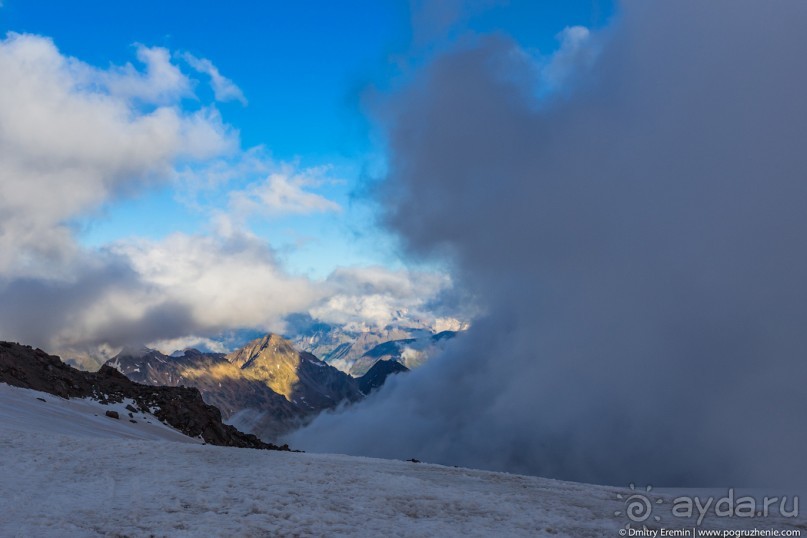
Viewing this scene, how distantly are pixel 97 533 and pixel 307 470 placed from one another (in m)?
11.1

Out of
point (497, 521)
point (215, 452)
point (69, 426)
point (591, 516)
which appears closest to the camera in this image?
point (497, 521)

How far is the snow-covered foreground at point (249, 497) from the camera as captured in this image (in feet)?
52.6

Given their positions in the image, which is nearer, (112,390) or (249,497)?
(249,497)

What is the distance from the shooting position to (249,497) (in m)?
19.0

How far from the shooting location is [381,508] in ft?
62.1

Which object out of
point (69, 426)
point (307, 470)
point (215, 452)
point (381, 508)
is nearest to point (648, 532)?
point (381, 508)

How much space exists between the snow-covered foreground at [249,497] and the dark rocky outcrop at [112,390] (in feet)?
106

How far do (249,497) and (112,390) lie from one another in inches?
2246

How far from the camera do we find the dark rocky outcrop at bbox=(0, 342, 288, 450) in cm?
5569

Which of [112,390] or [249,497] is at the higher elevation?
[112,390]

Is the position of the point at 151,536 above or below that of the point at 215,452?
below

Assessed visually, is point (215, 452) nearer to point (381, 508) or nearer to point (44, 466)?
point (44, 466)

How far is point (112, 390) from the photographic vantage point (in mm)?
65438

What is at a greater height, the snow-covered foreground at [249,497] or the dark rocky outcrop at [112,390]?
the dark rocky outcrop at [112,390]
